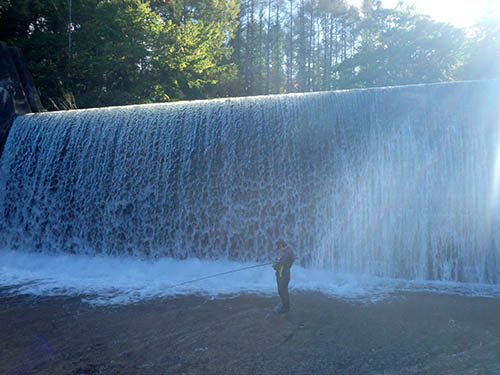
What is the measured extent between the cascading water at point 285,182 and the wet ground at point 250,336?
1.74 metres

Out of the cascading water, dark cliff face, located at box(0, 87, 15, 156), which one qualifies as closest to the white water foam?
the cascading water

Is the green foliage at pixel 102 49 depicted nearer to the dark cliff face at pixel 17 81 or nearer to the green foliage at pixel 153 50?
the green foliage at pixel 153 50

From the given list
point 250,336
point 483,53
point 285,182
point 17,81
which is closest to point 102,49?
point 17,81

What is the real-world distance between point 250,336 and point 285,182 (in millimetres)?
4143

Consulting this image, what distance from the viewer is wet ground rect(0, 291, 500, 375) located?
4039 mm

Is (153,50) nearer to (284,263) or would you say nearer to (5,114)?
(5,114)

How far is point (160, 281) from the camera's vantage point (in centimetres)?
725

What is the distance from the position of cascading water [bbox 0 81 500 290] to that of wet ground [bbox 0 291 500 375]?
1745mm

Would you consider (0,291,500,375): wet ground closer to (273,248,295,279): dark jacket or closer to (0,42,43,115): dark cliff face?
(273,248,295,279): dark jacket

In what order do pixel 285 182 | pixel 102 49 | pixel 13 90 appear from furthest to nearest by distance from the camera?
pixel 102 49
pixel 13 90
pixel 285 182

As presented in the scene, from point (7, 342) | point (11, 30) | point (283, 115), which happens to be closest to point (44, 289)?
point (7, 342)

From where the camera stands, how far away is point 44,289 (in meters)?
6.70

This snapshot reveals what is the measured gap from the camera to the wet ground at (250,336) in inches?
159

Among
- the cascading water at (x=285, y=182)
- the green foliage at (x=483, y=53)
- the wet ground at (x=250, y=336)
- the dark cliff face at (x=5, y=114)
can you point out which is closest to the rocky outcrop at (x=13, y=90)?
the dark cliff face at (x=5, y=114)
